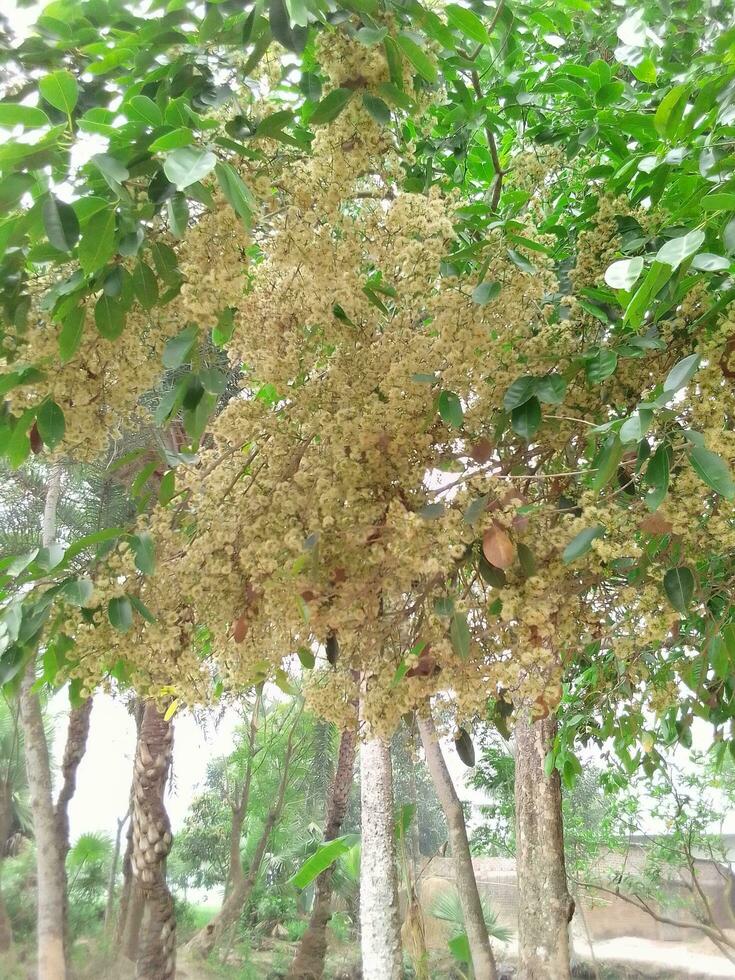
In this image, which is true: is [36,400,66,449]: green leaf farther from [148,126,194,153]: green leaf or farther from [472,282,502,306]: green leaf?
[472,282,502,306]: green leaf

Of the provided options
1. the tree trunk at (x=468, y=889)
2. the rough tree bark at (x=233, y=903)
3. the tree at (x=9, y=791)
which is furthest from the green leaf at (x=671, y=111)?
the rough tree bark at (x=233, y=903)

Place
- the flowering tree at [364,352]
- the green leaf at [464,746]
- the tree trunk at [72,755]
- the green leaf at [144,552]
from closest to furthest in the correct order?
the flowering tree at [364,352], the green leaf at [144,552], the green leaf at [464,746], the tree trunk at [72,755]

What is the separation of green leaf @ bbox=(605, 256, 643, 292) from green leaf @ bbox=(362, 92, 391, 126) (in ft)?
1.06

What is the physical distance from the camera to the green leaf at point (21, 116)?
76cm

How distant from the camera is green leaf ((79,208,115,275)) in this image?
817mm

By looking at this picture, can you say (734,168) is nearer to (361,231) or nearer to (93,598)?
(361,231)

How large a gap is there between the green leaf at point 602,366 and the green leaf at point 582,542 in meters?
0.21

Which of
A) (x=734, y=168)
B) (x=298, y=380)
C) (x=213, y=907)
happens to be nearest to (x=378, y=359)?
(x=298, y=380)

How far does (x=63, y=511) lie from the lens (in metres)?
5.43

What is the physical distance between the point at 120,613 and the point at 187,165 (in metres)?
0.55

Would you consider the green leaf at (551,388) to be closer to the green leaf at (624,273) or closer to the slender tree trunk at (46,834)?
the green leaf at (624,273)

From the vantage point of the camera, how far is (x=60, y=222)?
0.79 meters

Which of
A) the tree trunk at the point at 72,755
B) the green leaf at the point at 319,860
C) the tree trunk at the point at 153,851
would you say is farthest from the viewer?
the tree trunk at the point at 72,755

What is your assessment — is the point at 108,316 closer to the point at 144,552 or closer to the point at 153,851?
the point at 144,552
